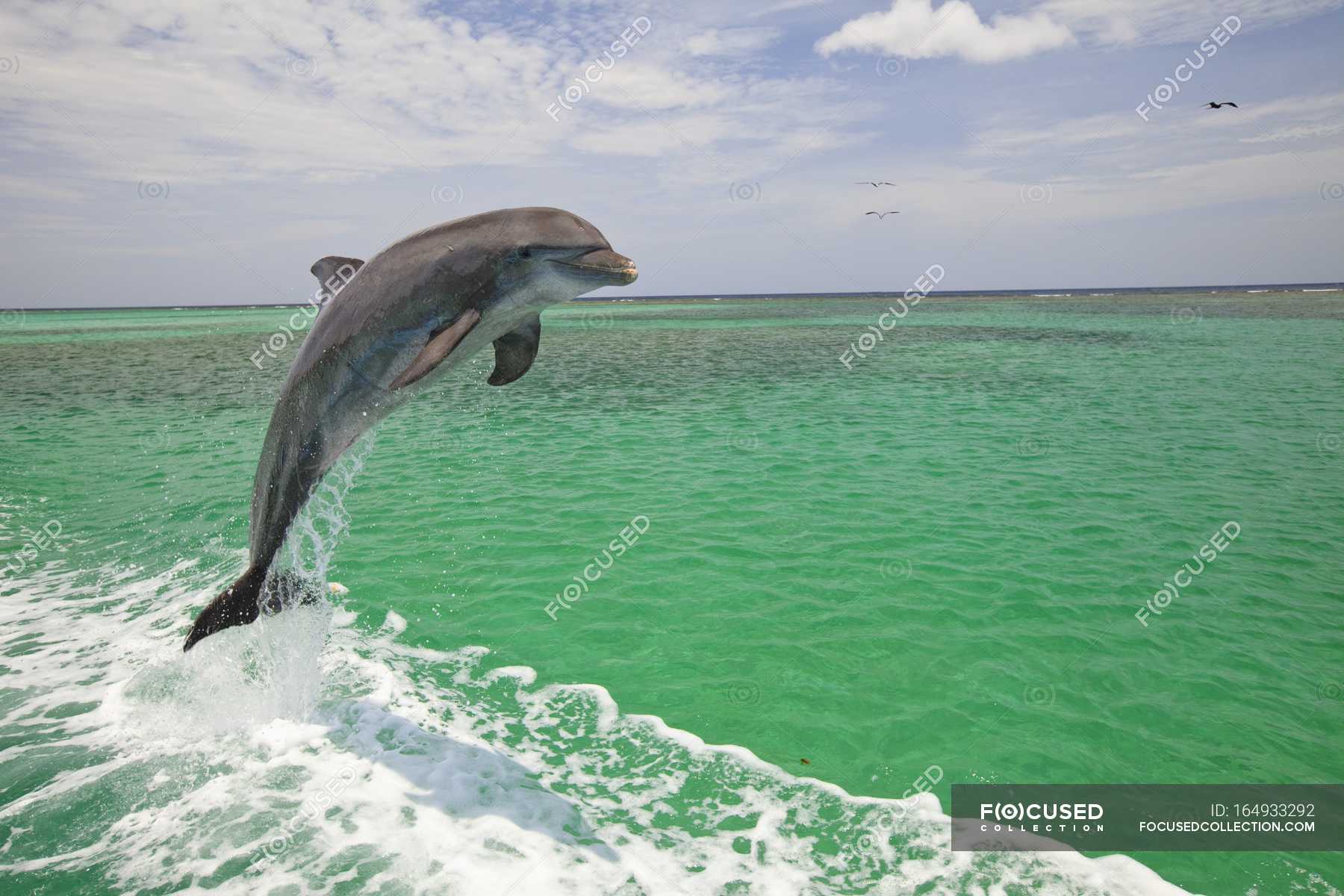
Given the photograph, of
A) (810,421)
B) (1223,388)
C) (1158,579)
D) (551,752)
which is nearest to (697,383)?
(810,421)

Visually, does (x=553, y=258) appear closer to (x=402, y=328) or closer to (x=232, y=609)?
(x=402, y=328)

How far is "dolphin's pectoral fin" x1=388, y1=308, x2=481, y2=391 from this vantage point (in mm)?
4305

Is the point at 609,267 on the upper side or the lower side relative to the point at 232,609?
upper

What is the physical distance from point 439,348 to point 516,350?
1091 mm

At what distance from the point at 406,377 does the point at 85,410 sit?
2532 centimetres

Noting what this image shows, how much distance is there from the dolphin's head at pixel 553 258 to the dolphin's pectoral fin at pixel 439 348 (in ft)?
1.01

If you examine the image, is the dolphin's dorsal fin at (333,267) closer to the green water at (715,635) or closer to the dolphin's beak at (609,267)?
the dolphin's beak at (609,267)

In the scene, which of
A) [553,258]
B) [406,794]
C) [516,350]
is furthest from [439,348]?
[406,794]

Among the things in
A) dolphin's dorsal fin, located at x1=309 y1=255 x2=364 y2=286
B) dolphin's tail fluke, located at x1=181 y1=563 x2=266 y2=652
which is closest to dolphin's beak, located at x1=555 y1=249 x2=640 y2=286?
dolphin's dorsal fin, located at x1=309 y1=255 x2=364 y2=286

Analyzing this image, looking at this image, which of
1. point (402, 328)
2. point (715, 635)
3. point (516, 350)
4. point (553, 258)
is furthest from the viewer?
point (715, 635)

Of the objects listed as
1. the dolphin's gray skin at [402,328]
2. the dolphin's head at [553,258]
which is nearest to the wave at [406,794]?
the dolphin's gray skin at [402,328]

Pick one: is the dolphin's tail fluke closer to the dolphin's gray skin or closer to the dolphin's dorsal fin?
the dolphin's gray skin

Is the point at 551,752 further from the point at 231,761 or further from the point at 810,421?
the point at 810,421

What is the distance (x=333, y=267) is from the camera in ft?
19.1
